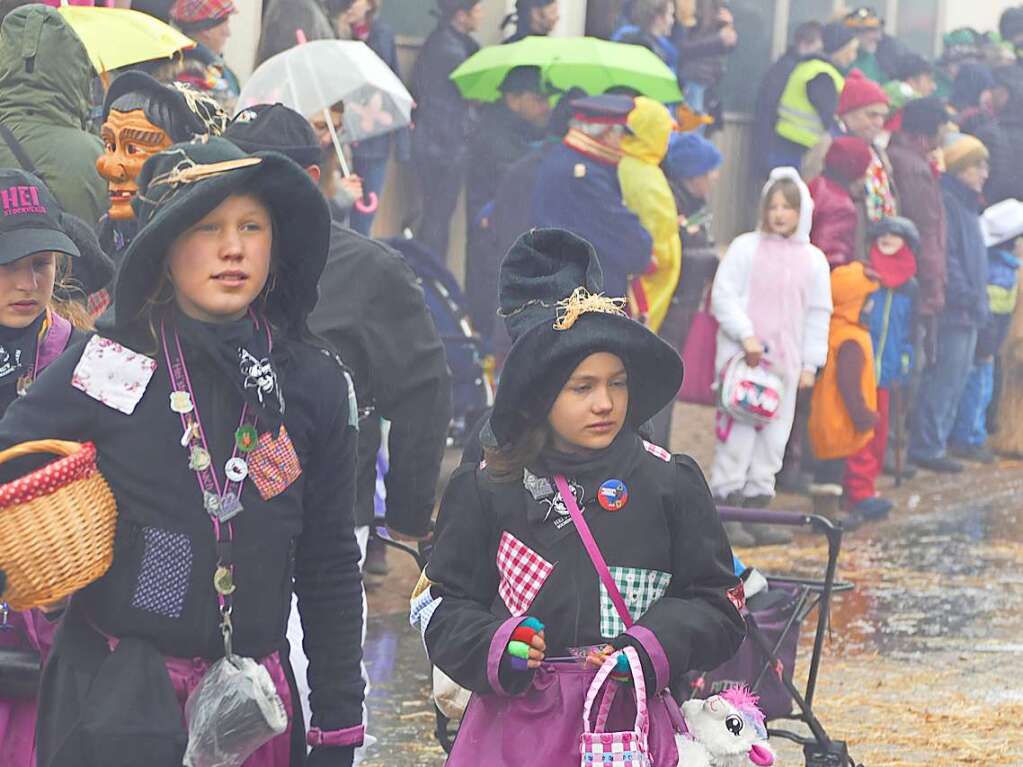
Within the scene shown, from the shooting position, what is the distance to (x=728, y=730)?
4141mm

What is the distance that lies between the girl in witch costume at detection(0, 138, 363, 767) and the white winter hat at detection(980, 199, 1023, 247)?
37.0ft

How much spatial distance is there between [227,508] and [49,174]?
318cm

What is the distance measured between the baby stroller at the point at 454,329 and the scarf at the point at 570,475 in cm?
578

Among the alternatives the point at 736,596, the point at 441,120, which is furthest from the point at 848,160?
the point at 736,596

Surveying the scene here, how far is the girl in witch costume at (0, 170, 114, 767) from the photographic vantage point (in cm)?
420

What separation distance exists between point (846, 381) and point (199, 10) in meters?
4.28

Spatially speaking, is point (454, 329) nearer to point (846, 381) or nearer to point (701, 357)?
point (701, 357)

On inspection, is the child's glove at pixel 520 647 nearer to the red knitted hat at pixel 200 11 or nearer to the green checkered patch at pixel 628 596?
the green checkered patch at pixel 628 596

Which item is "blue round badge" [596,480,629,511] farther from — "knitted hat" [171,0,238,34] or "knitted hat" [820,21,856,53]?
"knitted hat" [820,21,856,53]

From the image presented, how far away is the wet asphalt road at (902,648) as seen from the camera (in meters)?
6.72

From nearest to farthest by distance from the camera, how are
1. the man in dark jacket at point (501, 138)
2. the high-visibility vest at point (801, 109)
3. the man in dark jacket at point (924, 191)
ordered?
the man in dark jacket at point (501, 138)
the man in dark jacket at point (924, 191)
the high-visibility vest at point (801, 109)

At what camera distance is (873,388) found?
11.3m

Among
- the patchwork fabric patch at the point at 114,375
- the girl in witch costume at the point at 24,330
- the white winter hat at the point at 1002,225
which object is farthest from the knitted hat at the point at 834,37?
the patchwork fabric patch at the point at 114,375

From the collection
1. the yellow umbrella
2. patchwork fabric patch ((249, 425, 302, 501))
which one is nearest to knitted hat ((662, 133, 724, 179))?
the yellow umbrella
